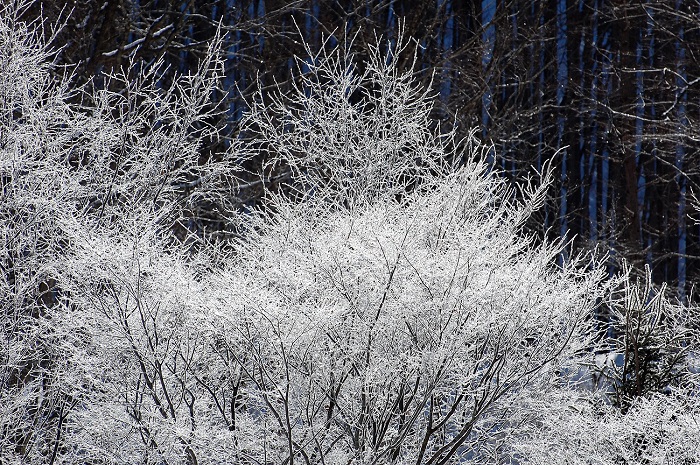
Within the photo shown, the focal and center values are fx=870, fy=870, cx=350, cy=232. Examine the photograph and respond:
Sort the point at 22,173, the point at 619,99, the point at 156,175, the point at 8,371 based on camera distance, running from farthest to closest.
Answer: the point at 619,99 < the point at 156,175 < the point at 22,173 < the point at 8,371

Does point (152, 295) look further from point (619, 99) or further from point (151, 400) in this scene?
point (619, 99)

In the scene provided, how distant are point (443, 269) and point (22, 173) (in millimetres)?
4003

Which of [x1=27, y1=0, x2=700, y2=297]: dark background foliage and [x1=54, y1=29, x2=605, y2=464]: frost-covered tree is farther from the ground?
[x1=54, y1=29, x2=605, y2=464]: frost-covered tree

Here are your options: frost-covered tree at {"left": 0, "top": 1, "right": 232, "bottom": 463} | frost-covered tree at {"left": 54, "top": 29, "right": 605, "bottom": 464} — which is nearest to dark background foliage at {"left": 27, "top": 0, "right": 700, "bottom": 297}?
frost-covered tree at {"left": 0, "top": 1, "right": 232, "bottom": 463}

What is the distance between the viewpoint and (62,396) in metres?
7.43

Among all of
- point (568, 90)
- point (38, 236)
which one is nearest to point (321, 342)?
point (38, 236)

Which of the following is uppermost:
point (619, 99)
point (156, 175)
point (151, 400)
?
point (156, 175)

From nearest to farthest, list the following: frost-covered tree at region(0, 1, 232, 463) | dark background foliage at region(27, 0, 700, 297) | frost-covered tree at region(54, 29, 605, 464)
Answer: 1. frost-covered tree at region(54, 29, 605, 464)
2. frost-covered tree at region(0, 1, 232, 463)
3. dark background foliage at region(27, 0, 700, 297)

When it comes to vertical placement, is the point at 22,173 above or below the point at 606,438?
above

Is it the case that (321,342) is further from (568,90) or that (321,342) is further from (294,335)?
(568,90)

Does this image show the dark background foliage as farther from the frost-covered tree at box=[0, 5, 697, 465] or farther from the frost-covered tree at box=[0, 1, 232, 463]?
the frost-covered tree at box=[0, 5, 697, 465]

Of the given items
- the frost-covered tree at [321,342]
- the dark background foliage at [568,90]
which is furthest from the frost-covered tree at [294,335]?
the dark background foliage at [568,90]

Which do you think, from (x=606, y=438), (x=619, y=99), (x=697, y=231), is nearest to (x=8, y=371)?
(x=606, y=438)

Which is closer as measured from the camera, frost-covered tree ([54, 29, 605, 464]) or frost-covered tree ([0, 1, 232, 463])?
frost-covered tree ([54, 29, 605, 464])
